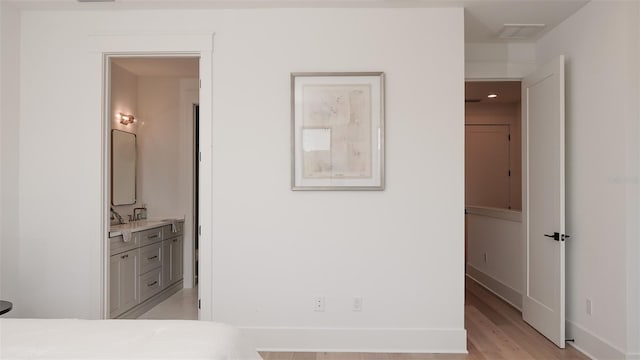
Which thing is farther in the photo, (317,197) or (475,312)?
(475,312)

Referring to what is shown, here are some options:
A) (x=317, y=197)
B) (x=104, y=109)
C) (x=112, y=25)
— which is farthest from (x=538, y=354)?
(x=112, y=25)

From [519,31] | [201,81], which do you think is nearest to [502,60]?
[519,31]

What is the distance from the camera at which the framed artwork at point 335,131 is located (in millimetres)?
3217

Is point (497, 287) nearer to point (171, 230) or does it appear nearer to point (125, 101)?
point (171, 230)

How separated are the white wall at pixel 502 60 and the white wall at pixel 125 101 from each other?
3.68 m

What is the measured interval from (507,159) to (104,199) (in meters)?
5.94

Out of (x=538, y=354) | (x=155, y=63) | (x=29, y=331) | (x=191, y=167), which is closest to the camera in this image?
(x=29, y=331)

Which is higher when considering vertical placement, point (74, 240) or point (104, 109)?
point (104, 109)

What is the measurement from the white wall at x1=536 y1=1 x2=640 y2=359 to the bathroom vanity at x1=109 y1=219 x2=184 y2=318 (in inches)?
148

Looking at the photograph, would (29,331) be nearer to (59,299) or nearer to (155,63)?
(59,299)

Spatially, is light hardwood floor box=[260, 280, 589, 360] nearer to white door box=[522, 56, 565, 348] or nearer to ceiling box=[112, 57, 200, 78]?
white door box=[522, 56, 565, 348]

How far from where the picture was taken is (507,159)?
6.89 metres

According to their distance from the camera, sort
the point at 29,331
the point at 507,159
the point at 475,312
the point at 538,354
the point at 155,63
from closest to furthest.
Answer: the point at 29,331 → the point at 538,354 → the point at 475,312 → the point at 155,63 → the point at 507,159

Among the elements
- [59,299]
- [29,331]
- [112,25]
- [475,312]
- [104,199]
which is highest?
[112,25]
